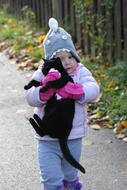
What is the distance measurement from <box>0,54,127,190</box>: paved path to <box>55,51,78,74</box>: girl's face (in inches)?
44.7

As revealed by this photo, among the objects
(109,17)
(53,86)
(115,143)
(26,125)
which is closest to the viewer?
(53,86)

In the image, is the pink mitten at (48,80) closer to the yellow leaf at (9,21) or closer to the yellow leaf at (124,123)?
the yellow leaf at (124,123)

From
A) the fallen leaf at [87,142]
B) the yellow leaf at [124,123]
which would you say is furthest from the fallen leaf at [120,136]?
the fallen leaf at [87,142]

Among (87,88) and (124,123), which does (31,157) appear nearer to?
(124,123)

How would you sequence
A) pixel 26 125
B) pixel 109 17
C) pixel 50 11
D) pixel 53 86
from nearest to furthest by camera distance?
pixel 53 86
pixel 26 125
pixel 109 17
pixel 50 11

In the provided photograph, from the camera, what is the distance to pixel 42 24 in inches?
420

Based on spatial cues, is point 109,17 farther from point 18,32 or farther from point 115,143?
point 18,32

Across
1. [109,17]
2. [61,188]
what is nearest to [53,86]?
[61,188]

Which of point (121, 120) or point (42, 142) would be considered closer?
point (42, 142)

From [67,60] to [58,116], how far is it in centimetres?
37

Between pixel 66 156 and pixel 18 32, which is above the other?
pixel 66 156

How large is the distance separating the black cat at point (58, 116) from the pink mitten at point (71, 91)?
3 cm

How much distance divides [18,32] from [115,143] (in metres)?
5.64

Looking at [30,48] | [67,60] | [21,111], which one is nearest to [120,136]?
[21,111]
